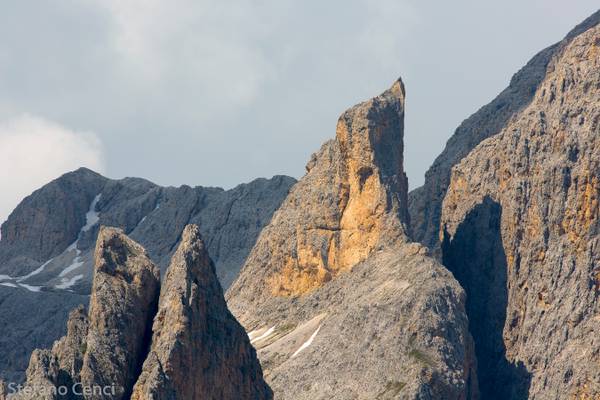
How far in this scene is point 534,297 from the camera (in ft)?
525

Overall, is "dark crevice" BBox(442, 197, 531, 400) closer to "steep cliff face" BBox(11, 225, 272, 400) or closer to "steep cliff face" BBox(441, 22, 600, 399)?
"steep cliff face" BBox(441, 22, 600, 399)

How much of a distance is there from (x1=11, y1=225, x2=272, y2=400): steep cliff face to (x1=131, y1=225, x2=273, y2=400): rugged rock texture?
0.22 ft

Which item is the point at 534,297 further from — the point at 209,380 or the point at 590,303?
the point at 209,380

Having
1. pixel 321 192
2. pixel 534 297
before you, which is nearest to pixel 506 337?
pixel 534 297

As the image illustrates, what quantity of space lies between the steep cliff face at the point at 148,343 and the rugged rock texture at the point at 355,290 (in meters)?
27.2

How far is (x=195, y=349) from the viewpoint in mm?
117125

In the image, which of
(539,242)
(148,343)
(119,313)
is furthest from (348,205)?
(148,343)

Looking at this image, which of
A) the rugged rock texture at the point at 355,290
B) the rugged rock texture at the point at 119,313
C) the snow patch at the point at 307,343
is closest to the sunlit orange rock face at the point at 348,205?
the rugged rock texture at the point at 355,290

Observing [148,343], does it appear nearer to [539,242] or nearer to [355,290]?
[355,290]

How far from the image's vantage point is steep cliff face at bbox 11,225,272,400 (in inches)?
4488

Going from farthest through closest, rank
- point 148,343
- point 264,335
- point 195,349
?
point 264,335 → point 148,343 → point 195,349

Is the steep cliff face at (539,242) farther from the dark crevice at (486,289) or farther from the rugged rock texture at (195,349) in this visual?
the rugged rock texture at (195,349)

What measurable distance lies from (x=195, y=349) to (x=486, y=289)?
57.5 meters

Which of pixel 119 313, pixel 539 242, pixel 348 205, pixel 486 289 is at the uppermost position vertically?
pixel 348 205
